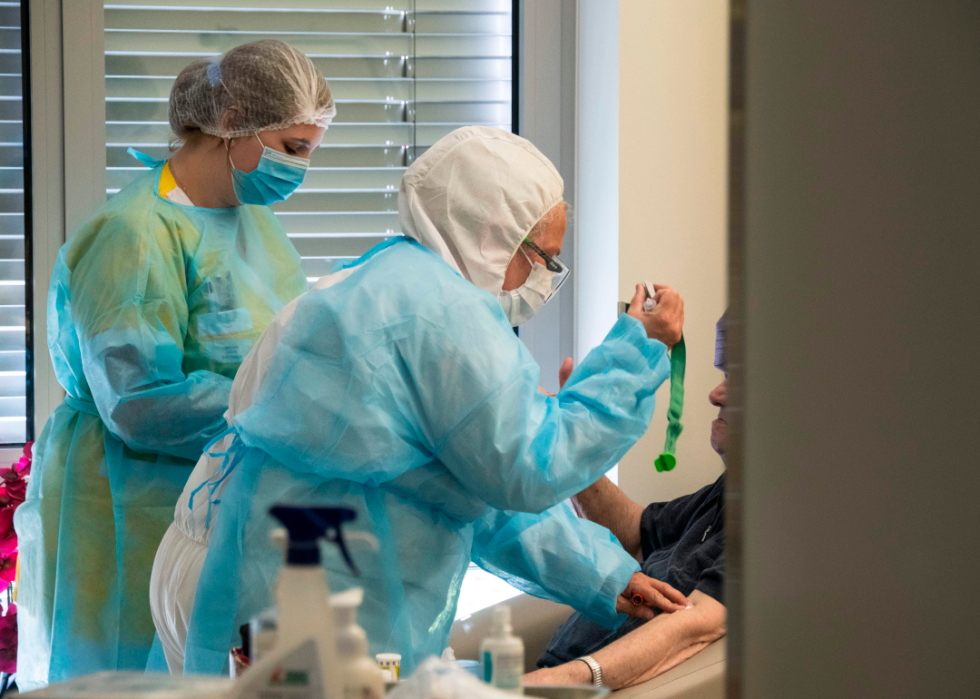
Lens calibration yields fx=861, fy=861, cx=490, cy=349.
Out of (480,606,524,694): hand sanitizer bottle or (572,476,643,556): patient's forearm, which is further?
(572,476,643,556): patient's forearm

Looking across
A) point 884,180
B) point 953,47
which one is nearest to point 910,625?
point 884,180

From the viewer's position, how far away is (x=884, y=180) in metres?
0.70

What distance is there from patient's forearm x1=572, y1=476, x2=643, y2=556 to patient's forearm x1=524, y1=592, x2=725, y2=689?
44 centimetres

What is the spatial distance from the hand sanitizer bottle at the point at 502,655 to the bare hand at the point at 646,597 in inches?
32.7

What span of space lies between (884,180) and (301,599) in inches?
22.1

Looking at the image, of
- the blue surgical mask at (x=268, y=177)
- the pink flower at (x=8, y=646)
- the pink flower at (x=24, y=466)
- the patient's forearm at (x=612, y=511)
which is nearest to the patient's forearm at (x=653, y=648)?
the patient's forearm at (x=612, y=511)

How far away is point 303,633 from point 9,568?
1.79 meters

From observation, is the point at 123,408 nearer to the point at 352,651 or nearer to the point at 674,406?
the point at 674,406

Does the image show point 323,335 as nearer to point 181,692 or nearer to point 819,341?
point 181,692

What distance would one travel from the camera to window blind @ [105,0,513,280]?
2.48 metres

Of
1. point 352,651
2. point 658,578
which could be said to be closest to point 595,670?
point 658,578

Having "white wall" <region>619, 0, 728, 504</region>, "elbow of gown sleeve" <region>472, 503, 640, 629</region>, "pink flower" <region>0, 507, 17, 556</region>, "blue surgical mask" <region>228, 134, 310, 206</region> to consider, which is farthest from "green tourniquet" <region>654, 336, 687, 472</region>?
"pink flower" <region>0, 507, 17, 556</region>

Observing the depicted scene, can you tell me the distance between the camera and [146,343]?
1.65 meters

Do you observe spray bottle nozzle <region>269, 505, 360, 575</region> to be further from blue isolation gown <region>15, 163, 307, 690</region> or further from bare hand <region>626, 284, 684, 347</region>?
blue isolation gown <region>15, 163, 307, 690</region>
